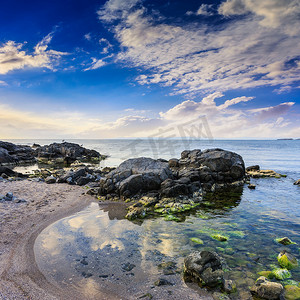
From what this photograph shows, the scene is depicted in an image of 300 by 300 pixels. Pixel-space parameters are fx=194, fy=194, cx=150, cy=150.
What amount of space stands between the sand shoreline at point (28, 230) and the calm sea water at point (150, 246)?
476mm

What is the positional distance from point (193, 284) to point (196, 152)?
90.3ft

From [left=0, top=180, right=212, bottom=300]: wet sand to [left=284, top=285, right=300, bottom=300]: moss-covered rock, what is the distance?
290cm

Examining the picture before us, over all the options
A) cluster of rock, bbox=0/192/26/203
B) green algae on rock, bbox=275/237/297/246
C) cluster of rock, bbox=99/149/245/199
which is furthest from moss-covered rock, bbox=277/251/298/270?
cluster of rock, bbox=0/192/26/203

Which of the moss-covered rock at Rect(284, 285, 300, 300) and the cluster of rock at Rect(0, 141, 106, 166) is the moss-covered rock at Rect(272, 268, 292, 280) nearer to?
the moss-covered rock at Rect(284, 285, 300, 300)

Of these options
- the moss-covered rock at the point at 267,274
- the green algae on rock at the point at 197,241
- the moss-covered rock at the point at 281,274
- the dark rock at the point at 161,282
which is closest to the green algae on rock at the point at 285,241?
the moss-covered rock at the point at 281,274

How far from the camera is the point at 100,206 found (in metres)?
17.4

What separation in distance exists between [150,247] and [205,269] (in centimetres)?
340

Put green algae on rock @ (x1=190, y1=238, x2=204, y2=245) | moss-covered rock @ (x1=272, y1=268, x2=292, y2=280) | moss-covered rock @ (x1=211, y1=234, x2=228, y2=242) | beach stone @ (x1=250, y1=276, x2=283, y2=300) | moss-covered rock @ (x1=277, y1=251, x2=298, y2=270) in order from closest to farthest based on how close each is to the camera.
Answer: beach stone @ (x1=250, y1=276, x2=283, y2=300) → moss-covered rock @ (x1=272, y1=268, x2=292, y2=280) → moss-covered rock @ (x1=277, y1=251, x2=298, y2=270) → green algae on rock @ (x1=190, y1=238, x2=204, y2=245) → moss-covered rock @ (x1=211, y1=234, x2=228, y2=242)

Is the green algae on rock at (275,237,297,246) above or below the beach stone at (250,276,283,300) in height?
below

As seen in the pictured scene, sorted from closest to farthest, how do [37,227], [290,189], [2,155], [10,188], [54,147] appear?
1. [37,227]
2. [10,188]
3. [290,189]
4. [2,155]
5. [54,147]

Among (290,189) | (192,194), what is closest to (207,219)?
(192,194)

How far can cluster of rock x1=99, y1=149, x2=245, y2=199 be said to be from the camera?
2042 cm

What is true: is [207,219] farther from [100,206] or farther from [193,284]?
[100,206]

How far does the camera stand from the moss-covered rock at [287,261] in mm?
8656
